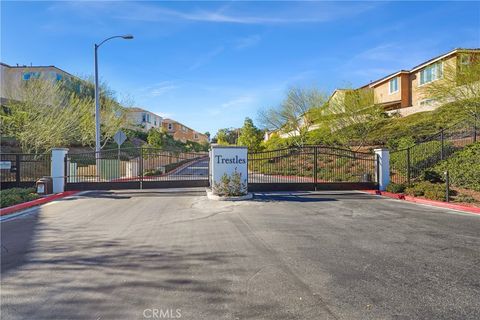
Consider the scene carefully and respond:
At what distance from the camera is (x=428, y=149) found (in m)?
17.4

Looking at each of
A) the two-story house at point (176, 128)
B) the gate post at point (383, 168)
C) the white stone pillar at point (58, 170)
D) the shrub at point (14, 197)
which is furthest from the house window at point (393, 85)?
the two-story house at point (176, 128)

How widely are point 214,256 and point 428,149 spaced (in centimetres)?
1565

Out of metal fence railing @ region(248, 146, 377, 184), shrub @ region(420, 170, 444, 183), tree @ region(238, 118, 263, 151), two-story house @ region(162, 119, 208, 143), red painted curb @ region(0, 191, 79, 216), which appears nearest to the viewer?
red painted curb @ region(0, 191, 79, 216)

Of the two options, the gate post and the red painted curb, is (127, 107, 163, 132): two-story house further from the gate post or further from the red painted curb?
the gate post

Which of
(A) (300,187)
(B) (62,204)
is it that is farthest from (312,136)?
(B) (62,204)

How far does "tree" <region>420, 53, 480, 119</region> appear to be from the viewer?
53.9 feet

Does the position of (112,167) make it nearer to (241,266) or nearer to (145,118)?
(241,266)

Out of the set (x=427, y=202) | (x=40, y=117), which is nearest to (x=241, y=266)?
(x=427, y=202)

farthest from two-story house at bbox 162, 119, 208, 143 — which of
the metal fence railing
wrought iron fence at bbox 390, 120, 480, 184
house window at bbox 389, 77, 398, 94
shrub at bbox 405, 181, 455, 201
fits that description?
shrub at bbox 405, 181, 455, 201

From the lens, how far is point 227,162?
542 inches

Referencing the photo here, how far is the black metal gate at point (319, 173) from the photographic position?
15.7 meters

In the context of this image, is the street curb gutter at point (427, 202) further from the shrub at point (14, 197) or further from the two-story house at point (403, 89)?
the two-story house at point (403, 89)

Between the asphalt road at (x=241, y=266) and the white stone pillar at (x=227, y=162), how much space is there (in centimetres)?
392

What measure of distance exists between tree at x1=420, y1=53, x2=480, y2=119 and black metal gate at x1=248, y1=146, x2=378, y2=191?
4.83 metres
